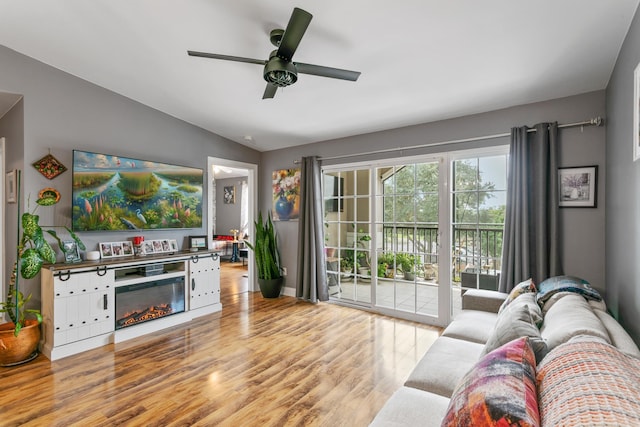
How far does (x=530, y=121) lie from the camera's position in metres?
3.03

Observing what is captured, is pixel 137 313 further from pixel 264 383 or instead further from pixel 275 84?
pixel 275 84

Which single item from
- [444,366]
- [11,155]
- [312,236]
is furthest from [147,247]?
[444,366]

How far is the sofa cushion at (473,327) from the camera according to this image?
7.26ft

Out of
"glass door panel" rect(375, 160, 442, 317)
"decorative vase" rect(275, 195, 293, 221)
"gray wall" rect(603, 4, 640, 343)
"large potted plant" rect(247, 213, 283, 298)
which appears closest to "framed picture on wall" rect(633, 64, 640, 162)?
"gray wall" rect(603, 4, 640, 343)

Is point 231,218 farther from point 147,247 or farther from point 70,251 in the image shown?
point 70,251

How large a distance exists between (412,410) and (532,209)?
2.42 m

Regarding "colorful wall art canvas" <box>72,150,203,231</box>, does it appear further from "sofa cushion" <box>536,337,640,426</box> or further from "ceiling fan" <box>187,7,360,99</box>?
"sofa cushion" <box>536,337,640,426</box>

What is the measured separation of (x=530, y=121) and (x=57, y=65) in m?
4.76

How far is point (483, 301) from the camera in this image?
2787mm

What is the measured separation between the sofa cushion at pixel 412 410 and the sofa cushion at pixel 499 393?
323mm

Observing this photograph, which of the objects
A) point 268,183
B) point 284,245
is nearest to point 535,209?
point 284,245

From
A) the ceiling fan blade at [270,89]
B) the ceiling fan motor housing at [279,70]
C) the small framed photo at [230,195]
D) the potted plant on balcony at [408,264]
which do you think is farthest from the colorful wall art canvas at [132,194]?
the small framed photo at [230,195]

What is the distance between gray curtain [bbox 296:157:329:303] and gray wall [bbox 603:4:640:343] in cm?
309

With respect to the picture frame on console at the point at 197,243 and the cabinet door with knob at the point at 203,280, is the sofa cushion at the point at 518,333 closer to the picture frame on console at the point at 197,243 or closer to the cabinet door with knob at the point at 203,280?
the cabinet door with knob at the point at 203,280
